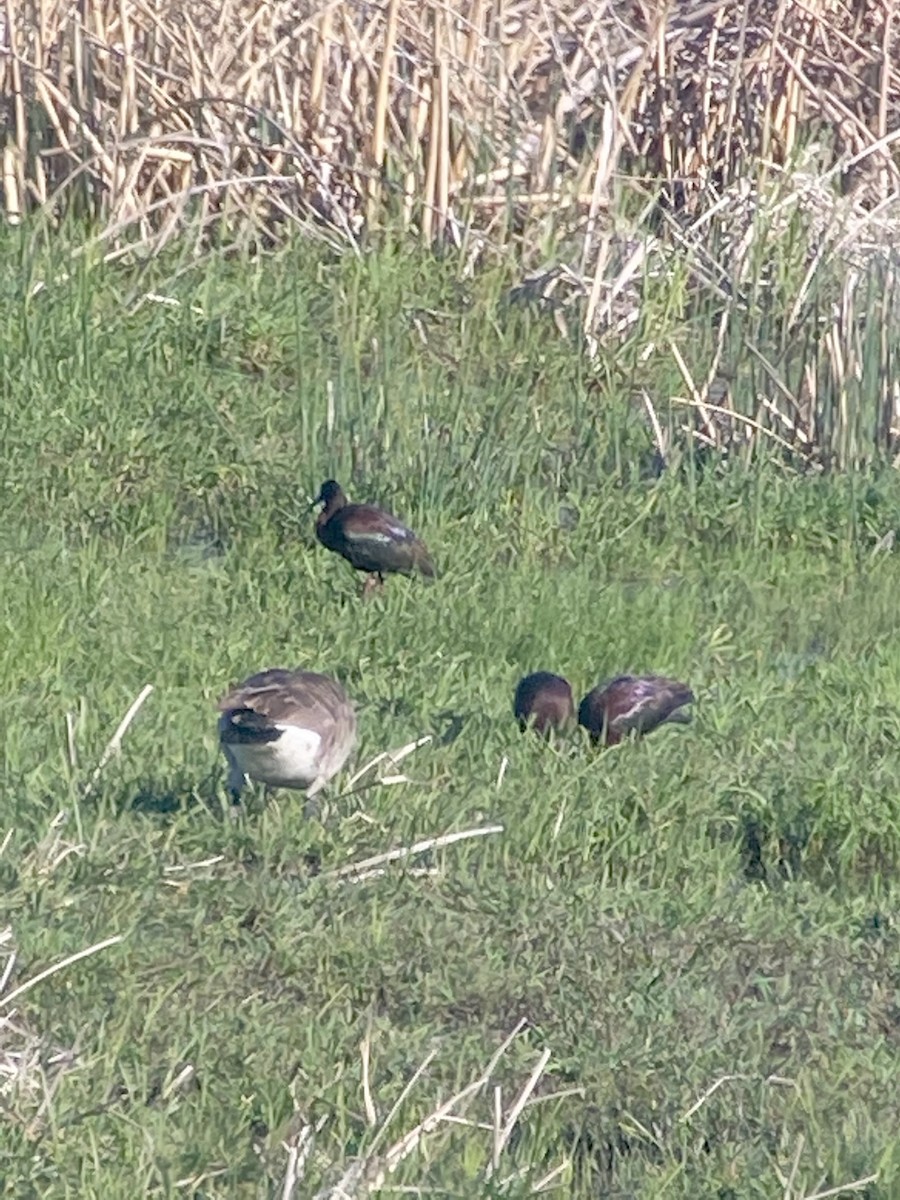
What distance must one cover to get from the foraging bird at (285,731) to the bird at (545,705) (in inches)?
29.7

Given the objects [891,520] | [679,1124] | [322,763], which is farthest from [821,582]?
[679,1124]

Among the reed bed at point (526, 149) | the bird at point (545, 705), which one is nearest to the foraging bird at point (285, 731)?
the bird at point (545, 705)

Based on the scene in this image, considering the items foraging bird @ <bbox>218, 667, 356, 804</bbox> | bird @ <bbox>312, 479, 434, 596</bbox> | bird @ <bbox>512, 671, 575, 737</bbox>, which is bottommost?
bird @ <bbox>312, 479, 434, 596</bbox>

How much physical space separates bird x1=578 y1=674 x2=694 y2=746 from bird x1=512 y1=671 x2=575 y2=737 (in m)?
0.04

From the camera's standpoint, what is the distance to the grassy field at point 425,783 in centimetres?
407

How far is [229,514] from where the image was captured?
773 centimetres

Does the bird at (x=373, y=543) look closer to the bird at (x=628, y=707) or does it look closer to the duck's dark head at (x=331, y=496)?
the duck's dark head at (x=331, y=496)

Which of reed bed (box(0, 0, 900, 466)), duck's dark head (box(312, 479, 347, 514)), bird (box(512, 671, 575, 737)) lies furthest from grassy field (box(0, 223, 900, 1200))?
reed bed (box(0, 0, 900, 466))

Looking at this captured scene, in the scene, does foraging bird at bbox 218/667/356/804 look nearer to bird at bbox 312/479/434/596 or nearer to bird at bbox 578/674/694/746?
bird at bbox 578/674/694/746

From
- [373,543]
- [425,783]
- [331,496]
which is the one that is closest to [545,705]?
[425,783]

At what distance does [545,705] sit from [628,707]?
20 centimetres

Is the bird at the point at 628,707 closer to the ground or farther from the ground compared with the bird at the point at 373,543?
farther from the ground

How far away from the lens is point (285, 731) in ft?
15.9

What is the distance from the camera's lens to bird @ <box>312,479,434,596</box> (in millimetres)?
6922
